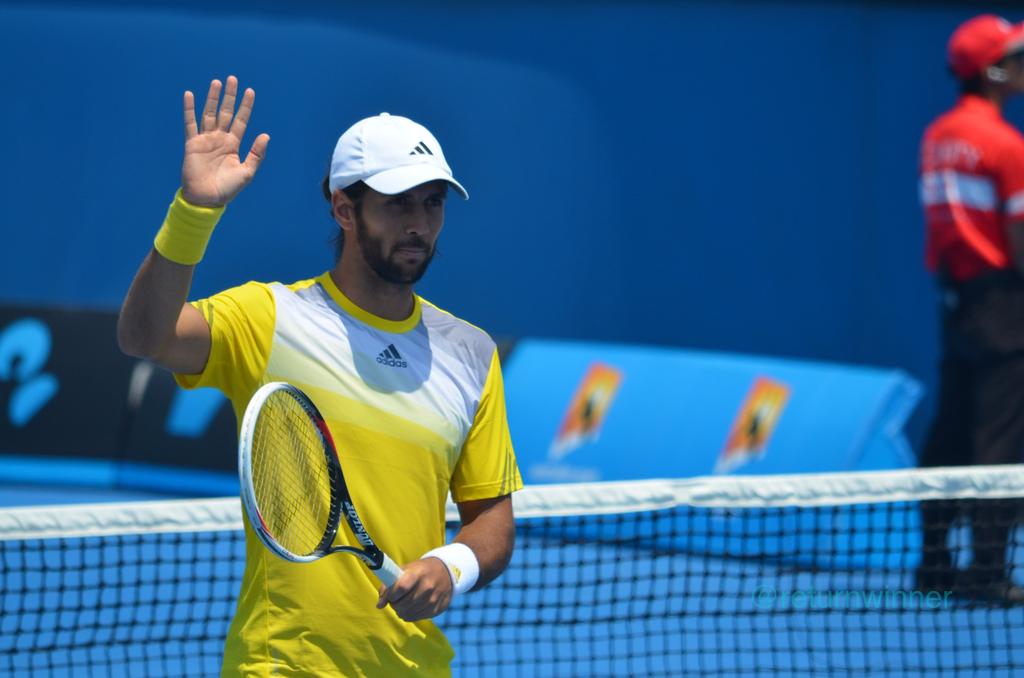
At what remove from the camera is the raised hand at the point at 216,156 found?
9.46ft

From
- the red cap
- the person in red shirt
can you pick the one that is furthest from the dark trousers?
the red cap

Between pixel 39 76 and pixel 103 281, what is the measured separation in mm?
1194

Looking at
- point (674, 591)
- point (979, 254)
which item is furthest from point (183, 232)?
point (979, 254)

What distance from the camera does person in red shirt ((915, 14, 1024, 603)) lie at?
6.00 m

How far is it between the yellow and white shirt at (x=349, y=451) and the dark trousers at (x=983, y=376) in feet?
10.4

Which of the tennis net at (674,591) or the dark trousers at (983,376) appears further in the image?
the dark trousers at (983,376)

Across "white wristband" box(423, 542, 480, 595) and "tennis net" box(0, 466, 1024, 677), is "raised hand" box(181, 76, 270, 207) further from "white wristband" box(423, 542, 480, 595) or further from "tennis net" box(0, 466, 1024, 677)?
"tennis net" box(0, 466, 1024, 677)

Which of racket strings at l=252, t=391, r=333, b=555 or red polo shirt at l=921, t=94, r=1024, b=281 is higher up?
red polo shirt at l=921, t=94, r=1024, b=281

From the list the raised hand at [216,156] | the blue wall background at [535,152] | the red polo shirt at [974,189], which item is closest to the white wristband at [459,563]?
the raised hand at [216,156]

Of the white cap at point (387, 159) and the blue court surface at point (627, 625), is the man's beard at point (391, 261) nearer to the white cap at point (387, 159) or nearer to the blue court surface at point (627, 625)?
the white cap at point (387, 159)

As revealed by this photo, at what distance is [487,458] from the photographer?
3.27 metres

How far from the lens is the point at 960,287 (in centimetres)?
614

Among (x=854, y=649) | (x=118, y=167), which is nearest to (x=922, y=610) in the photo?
(x=854, y=649)

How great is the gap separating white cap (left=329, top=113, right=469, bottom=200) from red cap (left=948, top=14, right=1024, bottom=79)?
357cm
